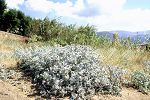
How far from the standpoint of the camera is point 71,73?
798cm

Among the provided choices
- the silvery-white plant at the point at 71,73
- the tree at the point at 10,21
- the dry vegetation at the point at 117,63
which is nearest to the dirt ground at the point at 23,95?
the dry vegetation at the point at 117,63

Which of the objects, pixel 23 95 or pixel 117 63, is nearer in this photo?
pixel 23 95

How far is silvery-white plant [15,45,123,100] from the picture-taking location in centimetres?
777

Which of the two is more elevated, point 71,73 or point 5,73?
point 71,73

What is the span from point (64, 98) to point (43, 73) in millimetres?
787

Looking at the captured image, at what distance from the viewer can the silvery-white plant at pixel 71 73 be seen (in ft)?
25.5

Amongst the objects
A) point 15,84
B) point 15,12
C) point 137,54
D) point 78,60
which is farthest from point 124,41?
point 15,12

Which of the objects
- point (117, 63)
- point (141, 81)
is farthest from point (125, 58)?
point (141, 81)

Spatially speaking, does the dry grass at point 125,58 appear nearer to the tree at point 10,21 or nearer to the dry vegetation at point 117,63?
the dry vegetation at point 117,63

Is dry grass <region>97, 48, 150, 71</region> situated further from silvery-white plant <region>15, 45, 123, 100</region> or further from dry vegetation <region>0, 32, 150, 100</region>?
silvery-white plant <region>15, 45, 123, 100</region>

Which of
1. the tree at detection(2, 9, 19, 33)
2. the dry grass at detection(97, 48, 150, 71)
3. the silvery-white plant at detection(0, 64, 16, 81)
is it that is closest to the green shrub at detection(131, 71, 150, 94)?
the dry grass at detection(97, 48, 150, 71)

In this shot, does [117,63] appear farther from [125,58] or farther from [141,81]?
[141,81]

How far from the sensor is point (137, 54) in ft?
41.0

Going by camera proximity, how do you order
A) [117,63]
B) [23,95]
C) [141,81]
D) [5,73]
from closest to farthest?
[23,95]
[5,73]
[141,81]
[117,63]
